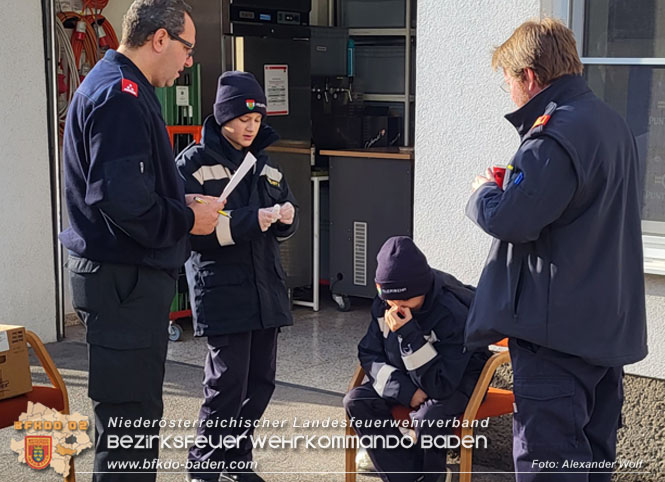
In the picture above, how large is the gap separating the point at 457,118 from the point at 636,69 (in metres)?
0.77

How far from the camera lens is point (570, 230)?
2.96 m

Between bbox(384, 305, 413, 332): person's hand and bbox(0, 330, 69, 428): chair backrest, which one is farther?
bbox(0, 330, 69, 428): chair backrest

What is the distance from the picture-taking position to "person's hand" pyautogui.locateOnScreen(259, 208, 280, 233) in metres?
3.93

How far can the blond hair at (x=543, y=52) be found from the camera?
9.75 feet

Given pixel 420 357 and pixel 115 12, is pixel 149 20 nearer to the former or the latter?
pixel 420 357

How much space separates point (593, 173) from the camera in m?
2.91

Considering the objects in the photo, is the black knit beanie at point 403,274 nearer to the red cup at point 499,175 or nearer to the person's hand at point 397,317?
the person's hand at point 397,317

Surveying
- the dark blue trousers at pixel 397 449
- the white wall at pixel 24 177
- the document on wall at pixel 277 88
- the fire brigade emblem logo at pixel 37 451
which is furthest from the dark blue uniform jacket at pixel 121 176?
the document on wall at pixel 277 88

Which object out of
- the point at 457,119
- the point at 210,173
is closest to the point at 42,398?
the point at 210,173

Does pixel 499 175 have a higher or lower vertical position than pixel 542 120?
lower

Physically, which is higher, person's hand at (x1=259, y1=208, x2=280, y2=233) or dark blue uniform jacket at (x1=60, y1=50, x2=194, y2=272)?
dark blue uniform jacket at (x1=60, y1=50, x2=194, y2=272)

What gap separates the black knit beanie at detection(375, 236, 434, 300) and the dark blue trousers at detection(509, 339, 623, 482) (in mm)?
754

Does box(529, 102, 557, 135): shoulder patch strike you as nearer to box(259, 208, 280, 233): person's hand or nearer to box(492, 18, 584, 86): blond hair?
box(492, 18, 584, 86): blond hair

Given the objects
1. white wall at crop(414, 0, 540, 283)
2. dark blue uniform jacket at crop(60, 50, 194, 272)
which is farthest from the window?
dark blue uniform jacket at crop(60, 50, 194, 272)
